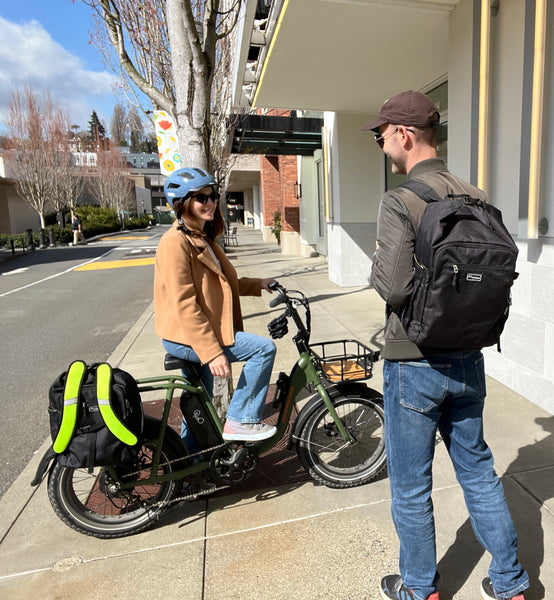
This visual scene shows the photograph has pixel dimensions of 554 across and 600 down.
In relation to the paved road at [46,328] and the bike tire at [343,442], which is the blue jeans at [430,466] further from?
the paved road at [46,328]

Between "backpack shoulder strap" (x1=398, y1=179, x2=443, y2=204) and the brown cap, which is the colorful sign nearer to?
the brown cap

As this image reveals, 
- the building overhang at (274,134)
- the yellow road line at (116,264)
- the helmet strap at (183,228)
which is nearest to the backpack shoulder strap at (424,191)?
the helmet strap at (183,228)

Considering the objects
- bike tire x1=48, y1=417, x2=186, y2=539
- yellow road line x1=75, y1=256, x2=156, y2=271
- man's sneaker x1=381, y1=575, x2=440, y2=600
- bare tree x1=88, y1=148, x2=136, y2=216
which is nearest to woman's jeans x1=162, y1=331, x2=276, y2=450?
bike tire x1=48, y1=417, x2=186, y2=539

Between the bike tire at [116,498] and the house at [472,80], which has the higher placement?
the house at [472,80]

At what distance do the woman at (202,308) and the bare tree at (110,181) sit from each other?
47.0 meters

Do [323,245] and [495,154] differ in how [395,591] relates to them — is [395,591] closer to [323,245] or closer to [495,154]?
[495,154]

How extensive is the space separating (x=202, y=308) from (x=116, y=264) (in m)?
16.1

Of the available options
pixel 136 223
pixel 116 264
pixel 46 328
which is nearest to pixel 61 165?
pixel 116 264

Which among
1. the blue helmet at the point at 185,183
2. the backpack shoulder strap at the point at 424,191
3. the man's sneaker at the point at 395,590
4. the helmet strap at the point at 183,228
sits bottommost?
the man's sneaker at the point at 395,590

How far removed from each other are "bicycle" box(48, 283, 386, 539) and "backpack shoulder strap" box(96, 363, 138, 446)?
0.26 m

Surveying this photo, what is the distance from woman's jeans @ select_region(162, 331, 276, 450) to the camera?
2.44m

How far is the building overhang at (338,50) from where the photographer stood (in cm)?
474

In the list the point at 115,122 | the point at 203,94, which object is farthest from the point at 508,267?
the point at 115,122

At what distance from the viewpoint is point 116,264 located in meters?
17.5
